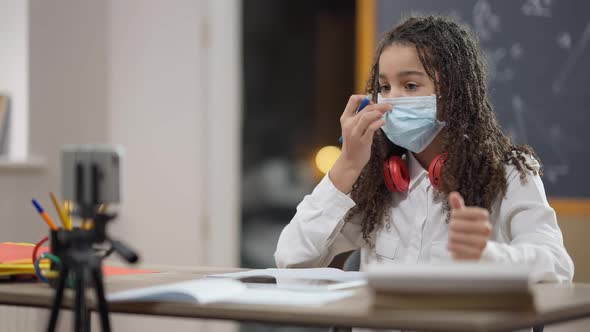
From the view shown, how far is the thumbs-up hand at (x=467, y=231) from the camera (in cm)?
116

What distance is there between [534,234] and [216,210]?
2.45 metres

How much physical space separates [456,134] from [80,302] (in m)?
0.91

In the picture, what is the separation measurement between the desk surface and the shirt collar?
1.56 feet

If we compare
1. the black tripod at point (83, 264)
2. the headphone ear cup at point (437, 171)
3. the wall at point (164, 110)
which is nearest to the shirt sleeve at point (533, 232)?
the headphone ear cup at point (437, 171)

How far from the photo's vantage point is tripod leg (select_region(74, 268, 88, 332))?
1067mm

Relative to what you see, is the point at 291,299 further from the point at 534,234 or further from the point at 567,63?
the point at 567,63

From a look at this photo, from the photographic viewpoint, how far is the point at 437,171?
170 cm

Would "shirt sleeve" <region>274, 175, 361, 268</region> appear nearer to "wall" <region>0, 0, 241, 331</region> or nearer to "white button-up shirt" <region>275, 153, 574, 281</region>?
"white button-up shirt" <region>275, 153, 574, 281</region>

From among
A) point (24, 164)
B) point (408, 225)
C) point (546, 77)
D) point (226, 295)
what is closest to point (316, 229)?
point (408, 225)

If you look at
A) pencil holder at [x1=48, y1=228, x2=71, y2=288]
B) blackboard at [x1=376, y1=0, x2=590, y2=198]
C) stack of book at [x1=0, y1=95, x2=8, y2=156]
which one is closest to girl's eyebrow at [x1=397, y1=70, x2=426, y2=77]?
pencil holder at [x1=48, y1=228, x2=71, y2=288]

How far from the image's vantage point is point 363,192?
71.5 inches

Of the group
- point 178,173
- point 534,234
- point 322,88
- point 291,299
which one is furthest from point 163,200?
point 291,299

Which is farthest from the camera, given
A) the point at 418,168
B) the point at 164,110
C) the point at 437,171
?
the point at 164,110

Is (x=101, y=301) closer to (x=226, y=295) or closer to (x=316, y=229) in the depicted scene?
(x=226, y=295)
